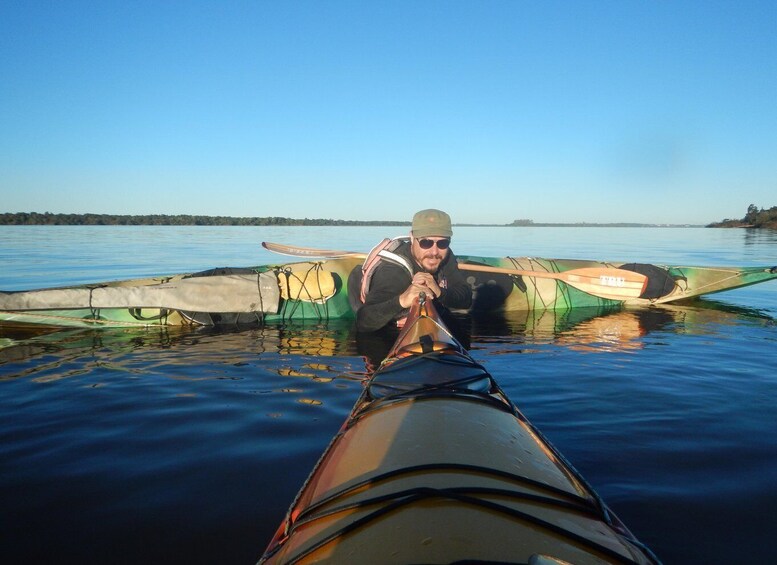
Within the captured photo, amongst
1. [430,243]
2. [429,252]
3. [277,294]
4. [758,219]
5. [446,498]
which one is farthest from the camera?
[758,219]

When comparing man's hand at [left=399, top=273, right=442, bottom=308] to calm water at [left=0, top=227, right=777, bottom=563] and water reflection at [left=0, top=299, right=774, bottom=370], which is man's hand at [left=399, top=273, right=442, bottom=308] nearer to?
water reflection at [left=0, top=299, right=774, bottom=370]

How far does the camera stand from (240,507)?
2.68m

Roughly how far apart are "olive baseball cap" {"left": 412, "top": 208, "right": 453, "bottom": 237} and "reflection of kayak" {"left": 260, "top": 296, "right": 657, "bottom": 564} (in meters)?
3.86

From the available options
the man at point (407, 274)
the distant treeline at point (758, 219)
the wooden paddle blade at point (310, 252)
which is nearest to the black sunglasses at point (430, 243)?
the man at point (407, 274)

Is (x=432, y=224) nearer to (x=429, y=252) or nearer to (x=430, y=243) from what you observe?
(x=430, y=243)

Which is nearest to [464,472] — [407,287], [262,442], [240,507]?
[240,507]

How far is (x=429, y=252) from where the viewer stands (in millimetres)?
6516

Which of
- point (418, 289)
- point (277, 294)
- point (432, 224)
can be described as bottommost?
point (277, 294)

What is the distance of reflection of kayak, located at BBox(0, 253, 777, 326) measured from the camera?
24.1 ft

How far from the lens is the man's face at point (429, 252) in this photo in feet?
21.0

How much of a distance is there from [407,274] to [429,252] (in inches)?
20.0

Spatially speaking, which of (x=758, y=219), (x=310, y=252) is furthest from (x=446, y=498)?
(x=758, y=219)

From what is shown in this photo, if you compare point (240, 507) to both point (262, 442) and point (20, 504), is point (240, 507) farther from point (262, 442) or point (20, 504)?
point (20, 504)

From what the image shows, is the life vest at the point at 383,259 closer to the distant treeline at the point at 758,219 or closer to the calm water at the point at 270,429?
the calm water at the point at 270,429
